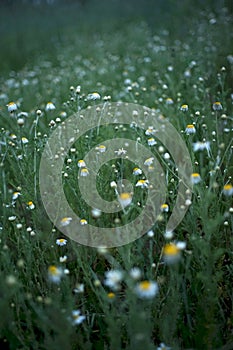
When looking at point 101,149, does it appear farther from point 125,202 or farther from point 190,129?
point 125,202

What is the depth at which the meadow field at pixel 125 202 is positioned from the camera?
167 centimetres

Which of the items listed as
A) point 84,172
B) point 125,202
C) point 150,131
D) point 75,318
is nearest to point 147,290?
point 75,318

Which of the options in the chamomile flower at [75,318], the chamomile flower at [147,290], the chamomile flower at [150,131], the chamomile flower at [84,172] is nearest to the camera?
the chamomile flower at [147,290]

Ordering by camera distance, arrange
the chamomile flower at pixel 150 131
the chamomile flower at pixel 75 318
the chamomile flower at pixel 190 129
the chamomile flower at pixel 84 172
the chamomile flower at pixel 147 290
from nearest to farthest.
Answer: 1. the chamomile flower at pixel 147 290
2. the chamomile flower at pixel 75 318
3. the chamomile flower at pixel 84 172
4. the chamomile flower at pixel 190 129
5. the chamomile flower at pixel 150 131

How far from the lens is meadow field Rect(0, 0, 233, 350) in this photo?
167 cm

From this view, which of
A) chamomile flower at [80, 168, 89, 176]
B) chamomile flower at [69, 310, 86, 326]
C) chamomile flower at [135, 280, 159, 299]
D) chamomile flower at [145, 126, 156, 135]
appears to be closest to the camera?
chamomile flower at [135, 280, 159, 299]

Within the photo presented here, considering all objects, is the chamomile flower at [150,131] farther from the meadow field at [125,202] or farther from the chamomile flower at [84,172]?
the chamomile flower at [84,172]

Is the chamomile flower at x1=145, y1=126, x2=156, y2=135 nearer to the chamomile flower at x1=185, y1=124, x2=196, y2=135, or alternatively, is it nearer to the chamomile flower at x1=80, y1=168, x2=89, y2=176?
the chamomile flower at x1=185, y1=124, x2=196, y2=135

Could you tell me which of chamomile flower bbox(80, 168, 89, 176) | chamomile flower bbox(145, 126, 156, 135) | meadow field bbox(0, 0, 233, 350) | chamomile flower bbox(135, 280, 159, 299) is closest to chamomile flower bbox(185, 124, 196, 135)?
meadow field bbox(0, 0, 233, 350)

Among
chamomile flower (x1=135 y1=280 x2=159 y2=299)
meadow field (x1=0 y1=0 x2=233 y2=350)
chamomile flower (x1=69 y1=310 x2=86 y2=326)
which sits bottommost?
chamomile flower (x1=69 y1=310 x2=86 y2=326)

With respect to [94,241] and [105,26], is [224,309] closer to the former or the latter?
[94,241]

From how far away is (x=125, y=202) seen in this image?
6.08 ft

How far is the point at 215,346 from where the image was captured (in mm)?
1687

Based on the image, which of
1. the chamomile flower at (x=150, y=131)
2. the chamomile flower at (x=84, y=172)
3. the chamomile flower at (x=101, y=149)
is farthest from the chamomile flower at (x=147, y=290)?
the chamomile flower at (x=150, y=131)
